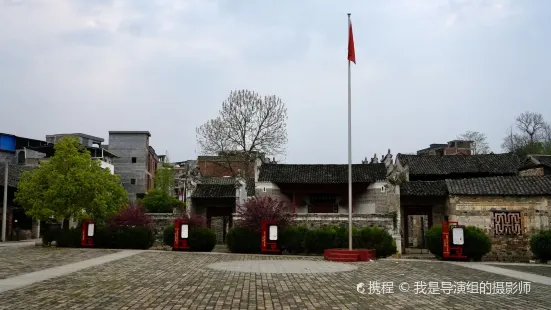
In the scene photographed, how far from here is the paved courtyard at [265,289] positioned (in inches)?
344

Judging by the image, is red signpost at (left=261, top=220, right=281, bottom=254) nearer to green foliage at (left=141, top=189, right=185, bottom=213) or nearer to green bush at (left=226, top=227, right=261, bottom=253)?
green bush at (left=226, top=227, right=261, bottom=253)

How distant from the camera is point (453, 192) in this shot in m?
27.2

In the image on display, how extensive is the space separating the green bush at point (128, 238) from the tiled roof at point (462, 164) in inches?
790

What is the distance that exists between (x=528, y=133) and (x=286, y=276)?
177 feet

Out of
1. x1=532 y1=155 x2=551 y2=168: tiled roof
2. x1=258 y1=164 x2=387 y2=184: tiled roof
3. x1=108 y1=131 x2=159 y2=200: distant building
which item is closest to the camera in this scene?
x1=532 y1=155 x2=551 y2=168: tiled roof

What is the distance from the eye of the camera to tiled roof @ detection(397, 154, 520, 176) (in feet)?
116

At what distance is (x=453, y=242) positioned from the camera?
20844 mm

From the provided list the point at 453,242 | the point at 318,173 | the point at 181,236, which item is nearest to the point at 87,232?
the point at 181,236

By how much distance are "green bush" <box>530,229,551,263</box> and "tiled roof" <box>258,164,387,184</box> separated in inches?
574

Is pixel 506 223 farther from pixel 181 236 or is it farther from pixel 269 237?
pixel 181 236

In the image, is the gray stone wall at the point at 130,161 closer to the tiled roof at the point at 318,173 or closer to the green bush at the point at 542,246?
the tiled roof at the point at 318,173

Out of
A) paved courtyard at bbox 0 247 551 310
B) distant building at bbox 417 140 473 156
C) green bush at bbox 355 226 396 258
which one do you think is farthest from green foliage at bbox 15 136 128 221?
distant building at bbox 417 140 473 156

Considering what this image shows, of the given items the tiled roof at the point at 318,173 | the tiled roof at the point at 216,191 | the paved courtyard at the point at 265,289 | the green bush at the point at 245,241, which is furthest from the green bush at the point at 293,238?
the tiled roof at the point at 216,191

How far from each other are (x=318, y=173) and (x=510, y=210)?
537 inches
